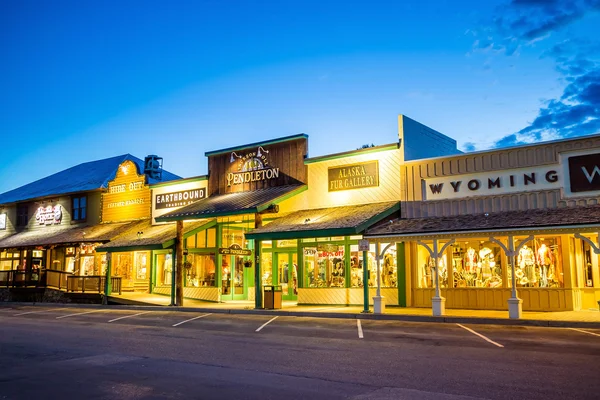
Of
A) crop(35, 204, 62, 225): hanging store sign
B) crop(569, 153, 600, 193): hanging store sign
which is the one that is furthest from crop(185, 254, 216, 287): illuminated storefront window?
crop(569, 153, 600, 193): hanging store sign

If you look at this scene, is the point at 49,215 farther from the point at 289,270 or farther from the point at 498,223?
the point at 498,223

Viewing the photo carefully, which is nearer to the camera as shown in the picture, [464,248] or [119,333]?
[119,333]

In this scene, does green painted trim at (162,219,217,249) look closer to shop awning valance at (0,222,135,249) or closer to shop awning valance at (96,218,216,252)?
shop awning valance at (96,218,216,252)

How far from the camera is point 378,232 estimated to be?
1880cm

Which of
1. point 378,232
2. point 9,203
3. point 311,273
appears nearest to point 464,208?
point 378,232

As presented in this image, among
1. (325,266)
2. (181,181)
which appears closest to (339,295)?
(325,266)

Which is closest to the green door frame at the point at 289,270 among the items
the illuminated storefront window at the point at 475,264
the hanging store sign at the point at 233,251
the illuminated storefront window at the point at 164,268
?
the hanging store sign at the point at 233,251

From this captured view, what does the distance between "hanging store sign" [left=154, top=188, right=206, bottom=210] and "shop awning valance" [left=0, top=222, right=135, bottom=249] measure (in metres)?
2.35

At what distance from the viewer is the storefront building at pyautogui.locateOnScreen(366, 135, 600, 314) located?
17.0m

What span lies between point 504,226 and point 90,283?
20.1 m

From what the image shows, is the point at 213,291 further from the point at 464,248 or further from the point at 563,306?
the point at 563,306

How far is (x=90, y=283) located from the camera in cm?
2745

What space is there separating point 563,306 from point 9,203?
35.2 m

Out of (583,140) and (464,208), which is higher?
(583,140)
